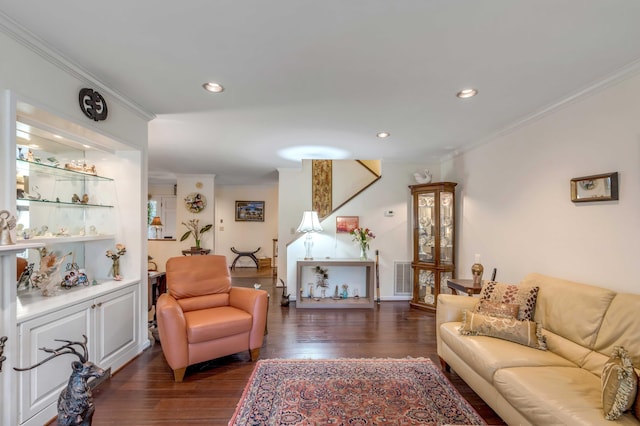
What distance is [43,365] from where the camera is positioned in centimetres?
185

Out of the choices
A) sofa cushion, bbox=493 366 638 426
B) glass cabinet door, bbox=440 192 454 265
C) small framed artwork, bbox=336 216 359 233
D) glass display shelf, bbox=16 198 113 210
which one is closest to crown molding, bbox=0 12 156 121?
glass display shelf, bbox=16 198 113 210

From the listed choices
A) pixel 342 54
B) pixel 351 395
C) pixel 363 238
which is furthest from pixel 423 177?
pixel 351 395

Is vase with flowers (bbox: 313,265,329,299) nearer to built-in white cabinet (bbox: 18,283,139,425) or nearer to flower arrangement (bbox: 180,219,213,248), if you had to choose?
built-in white cabinet (bbox: 18,283,139,425)

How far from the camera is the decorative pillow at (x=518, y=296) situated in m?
2.30

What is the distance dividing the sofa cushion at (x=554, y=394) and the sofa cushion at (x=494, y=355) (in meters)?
0.06

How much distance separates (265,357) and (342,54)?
274 centimetres

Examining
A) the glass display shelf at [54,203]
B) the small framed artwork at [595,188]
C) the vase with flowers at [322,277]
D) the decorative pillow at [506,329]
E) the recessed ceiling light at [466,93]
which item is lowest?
the vase with flowers at [322,277]

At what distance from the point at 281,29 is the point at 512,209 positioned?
118 inches

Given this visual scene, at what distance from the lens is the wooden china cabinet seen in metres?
4.41

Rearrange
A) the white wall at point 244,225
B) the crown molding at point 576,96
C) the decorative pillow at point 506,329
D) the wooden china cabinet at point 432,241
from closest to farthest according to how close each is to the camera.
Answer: the crown molding at point 576,96
the decorative pillow at point 506,329
the wooden china cabinet at point 432,241
the white wall at point 244,225

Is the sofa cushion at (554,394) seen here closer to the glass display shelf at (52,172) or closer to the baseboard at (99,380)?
the baseboard at (99,380)

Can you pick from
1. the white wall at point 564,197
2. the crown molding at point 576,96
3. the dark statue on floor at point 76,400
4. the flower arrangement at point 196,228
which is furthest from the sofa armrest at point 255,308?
the flower arrangement at point 196,228

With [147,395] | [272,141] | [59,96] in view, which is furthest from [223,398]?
[272,141]

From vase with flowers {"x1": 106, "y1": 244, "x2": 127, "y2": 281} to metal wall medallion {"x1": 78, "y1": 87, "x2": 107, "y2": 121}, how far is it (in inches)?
47.4
